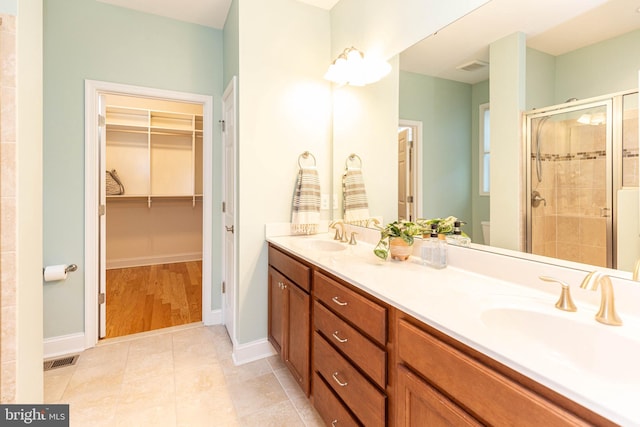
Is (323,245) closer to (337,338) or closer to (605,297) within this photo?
(337,338)

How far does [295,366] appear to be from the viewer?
1.75 m

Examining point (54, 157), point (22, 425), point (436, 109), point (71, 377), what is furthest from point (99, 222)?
point (436, 109)

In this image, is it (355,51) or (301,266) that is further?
(355,51)

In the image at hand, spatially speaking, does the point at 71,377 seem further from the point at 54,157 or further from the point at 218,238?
the point at 54,157

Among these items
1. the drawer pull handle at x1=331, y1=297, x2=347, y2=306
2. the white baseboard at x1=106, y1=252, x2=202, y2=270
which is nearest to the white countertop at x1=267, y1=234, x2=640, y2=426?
the drawer pull handle at x1=331, y1=297, x2=347, y2=306

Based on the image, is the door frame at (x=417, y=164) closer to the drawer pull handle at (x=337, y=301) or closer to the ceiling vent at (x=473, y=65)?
the ceiling vent at (x=473, y=65)

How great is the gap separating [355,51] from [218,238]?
1942 mm

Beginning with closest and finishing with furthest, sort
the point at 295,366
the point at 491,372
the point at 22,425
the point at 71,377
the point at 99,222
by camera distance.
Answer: the point at 491,372 → the point at 22,425 → the point at 295,366 → the point at 71,377 → the point at 99,222

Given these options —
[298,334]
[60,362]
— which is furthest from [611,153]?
[60,362]

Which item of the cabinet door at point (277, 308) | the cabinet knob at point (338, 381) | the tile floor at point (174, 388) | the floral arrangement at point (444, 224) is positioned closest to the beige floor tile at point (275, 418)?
the tile floor at point (174, 388)

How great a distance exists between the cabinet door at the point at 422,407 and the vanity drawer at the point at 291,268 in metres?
0.73

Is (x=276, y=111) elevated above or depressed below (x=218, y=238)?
above

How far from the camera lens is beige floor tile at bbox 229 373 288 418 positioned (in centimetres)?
172

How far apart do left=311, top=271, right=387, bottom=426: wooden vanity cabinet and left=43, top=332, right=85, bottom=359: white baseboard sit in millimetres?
1977
